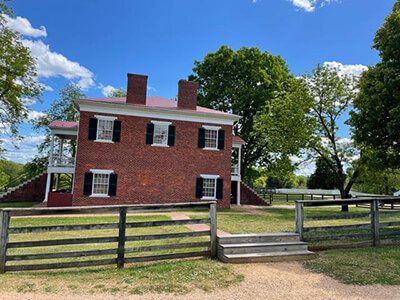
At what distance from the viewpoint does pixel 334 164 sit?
23.7 metres

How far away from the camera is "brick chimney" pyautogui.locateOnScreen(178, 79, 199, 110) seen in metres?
19.5

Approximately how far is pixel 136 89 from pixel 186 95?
356 centimetres

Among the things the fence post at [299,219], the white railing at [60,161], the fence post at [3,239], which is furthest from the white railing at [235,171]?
the fence post at [3,239]

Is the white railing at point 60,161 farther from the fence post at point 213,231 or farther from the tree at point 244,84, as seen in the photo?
the fence post at point 213,231

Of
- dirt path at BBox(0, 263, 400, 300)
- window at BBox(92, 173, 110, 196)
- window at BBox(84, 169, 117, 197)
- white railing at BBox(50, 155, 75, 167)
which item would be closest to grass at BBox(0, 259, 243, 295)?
dirt path at BBox(0, 263, 400, 300)

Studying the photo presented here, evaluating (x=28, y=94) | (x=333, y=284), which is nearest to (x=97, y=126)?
(x=28, y=94)

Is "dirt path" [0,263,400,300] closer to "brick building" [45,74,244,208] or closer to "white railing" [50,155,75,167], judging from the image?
"brick building" [45,74,244,208]

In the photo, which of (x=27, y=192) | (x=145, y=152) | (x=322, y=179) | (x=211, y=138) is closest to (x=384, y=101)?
(x=211, y=138)

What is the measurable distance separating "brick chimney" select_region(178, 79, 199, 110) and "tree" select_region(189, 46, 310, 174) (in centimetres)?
874

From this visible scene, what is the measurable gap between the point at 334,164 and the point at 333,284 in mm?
20817

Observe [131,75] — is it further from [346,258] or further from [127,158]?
[346,258]

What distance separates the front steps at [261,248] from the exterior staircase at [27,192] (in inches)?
774

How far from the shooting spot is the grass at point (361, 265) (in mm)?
5309

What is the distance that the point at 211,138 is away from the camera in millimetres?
19250
